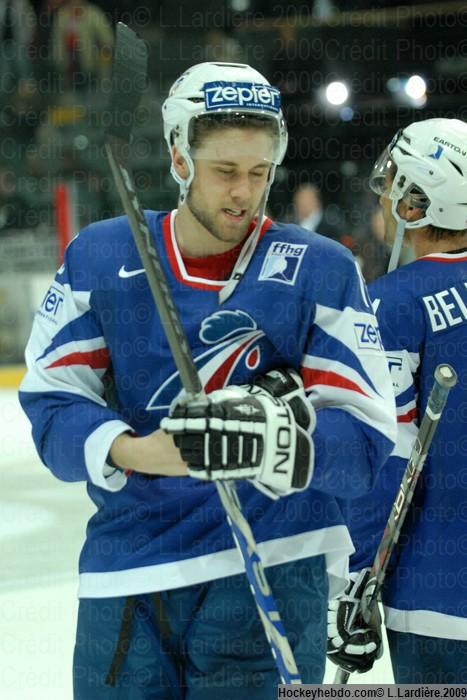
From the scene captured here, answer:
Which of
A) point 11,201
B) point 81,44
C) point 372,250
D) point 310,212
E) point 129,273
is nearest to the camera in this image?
point 129,273

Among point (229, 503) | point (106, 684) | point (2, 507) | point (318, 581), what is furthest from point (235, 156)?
point (2, 507)

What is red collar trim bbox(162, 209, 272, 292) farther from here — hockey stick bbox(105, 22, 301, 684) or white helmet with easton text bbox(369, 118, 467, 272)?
white helmet with easton text bbox(369, 118, 467, 272)

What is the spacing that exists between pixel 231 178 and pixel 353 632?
74cm

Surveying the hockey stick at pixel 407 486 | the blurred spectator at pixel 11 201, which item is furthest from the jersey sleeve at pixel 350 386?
the blurred spectator at pixel 11 201

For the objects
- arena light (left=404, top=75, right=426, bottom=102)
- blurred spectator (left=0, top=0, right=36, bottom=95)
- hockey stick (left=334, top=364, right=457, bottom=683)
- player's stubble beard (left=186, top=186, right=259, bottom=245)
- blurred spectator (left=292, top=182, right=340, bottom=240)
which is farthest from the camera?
blurred spectator (left=0, top=0, right=36, bottom=95)

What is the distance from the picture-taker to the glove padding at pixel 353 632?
5.71ft

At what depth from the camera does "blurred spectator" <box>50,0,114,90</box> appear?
28.5 ft

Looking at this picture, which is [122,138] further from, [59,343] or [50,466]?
[50,466]

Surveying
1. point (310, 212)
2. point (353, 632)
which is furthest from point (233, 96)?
point (310, 212)

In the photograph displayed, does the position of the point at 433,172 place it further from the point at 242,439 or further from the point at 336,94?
the point at 336,94

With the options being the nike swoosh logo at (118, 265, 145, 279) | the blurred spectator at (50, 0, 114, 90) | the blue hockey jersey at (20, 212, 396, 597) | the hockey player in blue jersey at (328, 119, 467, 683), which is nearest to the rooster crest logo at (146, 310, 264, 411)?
the blue hockey jersey at (20, 212, 396, 597)

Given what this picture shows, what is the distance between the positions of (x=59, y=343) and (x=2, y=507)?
2.96 m

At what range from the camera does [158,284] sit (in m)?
1.20

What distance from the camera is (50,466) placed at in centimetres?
137
